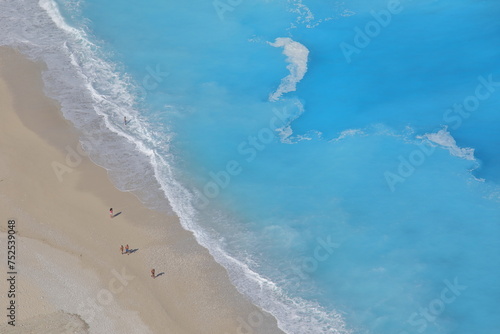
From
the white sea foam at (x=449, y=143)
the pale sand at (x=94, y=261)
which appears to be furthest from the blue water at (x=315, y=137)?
the pale sand at (x=94, y=261)

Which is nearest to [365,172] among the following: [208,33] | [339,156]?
[339,156]

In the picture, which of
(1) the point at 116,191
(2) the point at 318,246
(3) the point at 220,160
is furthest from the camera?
(3) the point at 220,160

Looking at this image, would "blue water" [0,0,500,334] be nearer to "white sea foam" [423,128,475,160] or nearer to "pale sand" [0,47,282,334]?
"white sea foam" [423,128,475,160]

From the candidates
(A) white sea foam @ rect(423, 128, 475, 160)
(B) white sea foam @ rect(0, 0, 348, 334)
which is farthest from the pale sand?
(A) white sea foam @ rect(423, 128, 475, 160)

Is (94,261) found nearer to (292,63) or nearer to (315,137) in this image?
(315,137)

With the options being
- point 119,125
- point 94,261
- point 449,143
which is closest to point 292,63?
point 449,143

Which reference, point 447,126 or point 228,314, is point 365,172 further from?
point 228,314
